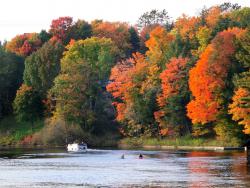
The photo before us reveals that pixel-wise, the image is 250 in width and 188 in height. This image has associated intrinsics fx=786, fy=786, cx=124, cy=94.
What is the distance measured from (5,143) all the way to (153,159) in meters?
55.3

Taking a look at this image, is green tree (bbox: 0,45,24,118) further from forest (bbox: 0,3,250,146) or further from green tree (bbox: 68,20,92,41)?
green tree (bbox: 68,20,92,41)

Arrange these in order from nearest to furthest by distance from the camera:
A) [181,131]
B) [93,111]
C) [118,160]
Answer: [118,160], [181,131], [93,111]

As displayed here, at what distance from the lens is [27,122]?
481 ft

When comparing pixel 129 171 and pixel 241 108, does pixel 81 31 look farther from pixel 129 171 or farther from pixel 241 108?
pixel 129 171

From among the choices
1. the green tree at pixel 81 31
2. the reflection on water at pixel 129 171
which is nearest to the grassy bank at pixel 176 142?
the reflection on water at pixel 129 171

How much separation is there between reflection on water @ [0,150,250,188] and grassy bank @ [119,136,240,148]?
1184cm

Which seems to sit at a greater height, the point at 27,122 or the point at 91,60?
the point at 91,60

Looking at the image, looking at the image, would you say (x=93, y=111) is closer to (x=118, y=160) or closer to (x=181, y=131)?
(x=181, y=131)

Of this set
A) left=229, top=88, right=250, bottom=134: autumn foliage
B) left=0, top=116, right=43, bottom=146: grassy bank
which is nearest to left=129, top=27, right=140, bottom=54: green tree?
left=0, top=116, right=43, bottom=146: grassy bank

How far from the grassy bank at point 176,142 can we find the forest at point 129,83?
0.68m

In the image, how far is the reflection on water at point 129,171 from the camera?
194ft

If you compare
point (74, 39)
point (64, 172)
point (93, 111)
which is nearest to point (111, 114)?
point (93, 111)

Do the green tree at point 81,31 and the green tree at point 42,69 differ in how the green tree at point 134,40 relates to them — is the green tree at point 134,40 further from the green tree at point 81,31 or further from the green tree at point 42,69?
the green tree at point 42,69

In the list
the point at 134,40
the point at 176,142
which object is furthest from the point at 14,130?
the point at 134,40
